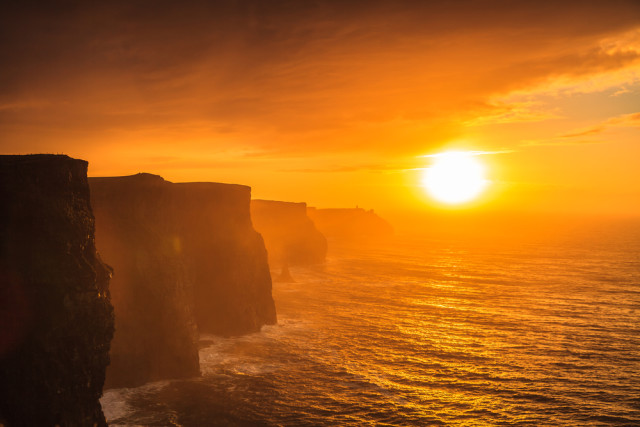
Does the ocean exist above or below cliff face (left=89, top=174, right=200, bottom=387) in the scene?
below

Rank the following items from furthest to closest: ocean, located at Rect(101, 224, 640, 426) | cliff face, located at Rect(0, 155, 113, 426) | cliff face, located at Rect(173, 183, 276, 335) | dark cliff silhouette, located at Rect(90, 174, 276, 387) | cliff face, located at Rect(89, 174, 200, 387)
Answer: cliff face, located at Rect(173, 183, 276, 335) < dark cliff silhouette, located at Rect(90, 174, 276, 387) < cliff face, located at Rect(89, 174, 200, 387) < ocean, located at Rect(101, 224, 640, 426) < cliff face, located at Rect(0, 155, 113, 426)

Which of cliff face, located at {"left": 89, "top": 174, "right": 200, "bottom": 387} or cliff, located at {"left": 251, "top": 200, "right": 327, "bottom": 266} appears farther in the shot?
cliff, located at {"left": 251, "top": 200, "right": 327, "bottom": 266}

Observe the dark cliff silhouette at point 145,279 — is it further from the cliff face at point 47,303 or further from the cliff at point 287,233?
the cliff at point 287,233

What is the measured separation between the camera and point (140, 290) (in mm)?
41594

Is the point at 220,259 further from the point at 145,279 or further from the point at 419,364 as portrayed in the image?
the point at 419,364

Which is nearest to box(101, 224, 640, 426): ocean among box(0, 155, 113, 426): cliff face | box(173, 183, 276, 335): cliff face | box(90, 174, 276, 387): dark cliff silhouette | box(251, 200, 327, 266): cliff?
box(90, 174, 276, 387): dark cliff silhouette

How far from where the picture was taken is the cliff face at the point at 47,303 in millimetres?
21328

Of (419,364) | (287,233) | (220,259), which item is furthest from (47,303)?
(287,233)

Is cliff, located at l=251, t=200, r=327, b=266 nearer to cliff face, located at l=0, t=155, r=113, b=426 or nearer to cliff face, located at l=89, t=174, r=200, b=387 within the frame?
cliff face, located at l=89, t=174, r=200, b=387

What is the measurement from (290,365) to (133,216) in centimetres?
2222

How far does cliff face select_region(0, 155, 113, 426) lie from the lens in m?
21.3

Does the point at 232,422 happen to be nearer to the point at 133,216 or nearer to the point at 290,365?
the point at 290,365

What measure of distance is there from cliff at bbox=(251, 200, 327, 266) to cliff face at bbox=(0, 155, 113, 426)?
96714mm

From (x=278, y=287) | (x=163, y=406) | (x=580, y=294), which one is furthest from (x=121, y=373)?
(x=580, y=294)
